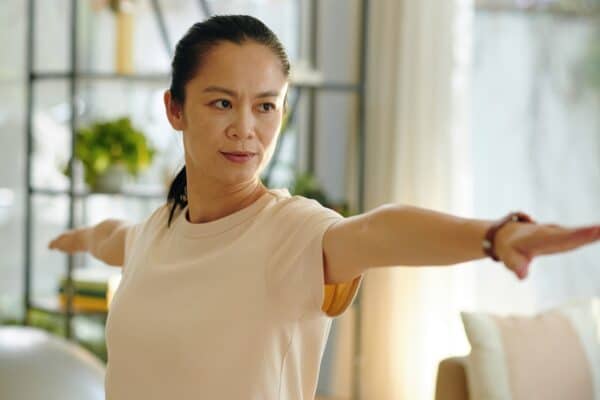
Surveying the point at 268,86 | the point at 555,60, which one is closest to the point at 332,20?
the point at 555,60

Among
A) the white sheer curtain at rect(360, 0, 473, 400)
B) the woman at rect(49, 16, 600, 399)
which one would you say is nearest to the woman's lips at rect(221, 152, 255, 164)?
the woman at rect(49, 16, 600, 399)

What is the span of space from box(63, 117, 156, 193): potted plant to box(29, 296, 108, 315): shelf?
47 cm

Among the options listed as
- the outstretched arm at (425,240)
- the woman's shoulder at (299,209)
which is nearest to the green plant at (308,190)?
the woman's shoulder at (299,209)

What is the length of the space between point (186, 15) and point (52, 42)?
598 mm

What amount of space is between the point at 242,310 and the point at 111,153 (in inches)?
109

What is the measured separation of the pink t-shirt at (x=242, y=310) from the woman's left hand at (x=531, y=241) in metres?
0.32

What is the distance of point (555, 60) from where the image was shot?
12.7 ft

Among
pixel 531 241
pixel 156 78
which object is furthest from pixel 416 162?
pixel 531 241

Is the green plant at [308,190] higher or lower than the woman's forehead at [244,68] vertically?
lower

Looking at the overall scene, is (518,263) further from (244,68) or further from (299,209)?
(244,68)

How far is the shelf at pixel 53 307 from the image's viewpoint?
14.0ft

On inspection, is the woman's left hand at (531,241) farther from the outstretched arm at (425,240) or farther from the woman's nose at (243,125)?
the woman's nose at (243,125)

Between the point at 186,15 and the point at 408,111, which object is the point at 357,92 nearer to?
the point at 408,111

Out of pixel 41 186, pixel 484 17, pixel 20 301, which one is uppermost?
pixel 484 17
